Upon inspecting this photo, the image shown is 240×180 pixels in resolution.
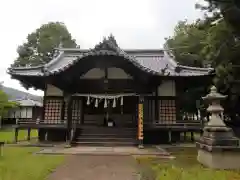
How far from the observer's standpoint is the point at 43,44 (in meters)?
33.8

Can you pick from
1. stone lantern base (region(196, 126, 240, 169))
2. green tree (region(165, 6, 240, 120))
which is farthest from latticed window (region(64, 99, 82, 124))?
stone lantern base (region(196, 126, 240, 169))

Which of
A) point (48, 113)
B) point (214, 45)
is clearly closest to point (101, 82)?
point (48, 113)

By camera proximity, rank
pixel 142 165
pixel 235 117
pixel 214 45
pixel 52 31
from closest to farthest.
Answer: pixel 142 165 < pixel 214 45 < pixel 235 117 < pixel 52 31

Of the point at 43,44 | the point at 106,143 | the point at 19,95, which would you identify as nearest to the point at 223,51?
the point at 106,143

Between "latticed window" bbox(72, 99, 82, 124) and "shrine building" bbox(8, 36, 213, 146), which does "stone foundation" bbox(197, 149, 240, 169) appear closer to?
"shrine building" bbox(8, 36, 213, 146)

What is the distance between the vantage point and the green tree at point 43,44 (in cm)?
3372

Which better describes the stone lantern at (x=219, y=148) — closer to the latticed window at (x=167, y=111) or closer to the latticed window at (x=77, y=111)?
the latticed window at (x=167, y=111)

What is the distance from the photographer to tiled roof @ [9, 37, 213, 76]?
12711mm

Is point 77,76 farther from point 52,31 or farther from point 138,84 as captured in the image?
point 52,31

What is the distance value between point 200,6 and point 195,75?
4302 millimetres

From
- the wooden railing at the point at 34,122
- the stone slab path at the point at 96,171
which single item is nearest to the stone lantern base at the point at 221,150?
the stone slab path at the point at 96,171

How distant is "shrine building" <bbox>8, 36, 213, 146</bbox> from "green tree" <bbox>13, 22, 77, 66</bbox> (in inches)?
732

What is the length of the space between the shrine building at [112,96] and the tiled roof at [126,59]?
0.18 ft

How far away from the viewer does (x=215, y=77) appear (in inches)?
A: 556
